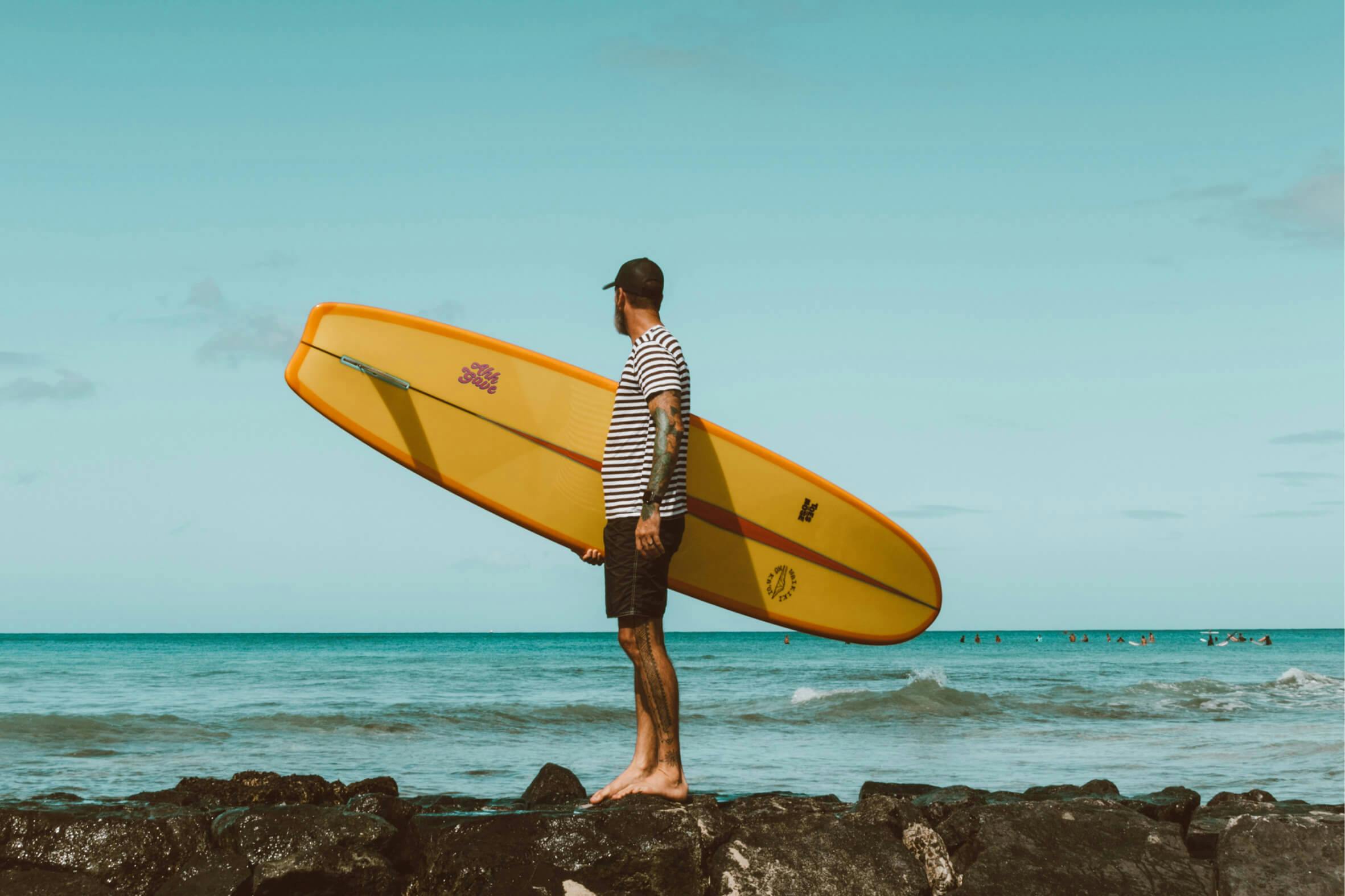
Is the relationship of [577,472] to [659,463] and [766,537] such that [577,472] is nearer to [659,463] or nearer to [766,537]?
[766,537]

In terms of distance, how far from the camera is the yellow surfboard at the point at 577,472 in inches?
191

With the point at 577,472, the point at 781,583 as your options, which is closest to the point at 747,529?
the point at 781,583

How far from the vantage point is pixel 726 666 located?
1057 inches

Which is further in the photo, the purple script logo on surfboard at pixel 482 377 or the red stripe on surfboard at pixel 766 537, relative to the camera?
the purple script logo on surfboard at pixel 482 377

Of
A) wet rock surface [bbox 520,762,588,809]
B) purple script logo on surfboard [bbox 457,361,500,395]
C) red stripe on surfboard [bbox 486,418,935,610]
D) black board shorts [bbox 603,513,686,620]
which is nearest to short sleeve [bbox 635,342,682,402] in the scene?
black board shorts [bbox 603,513,686,620]

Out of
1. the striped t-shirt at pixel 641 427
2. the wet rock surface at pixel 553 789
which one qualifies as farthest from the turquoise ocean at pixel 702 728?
the striped t-shirt at pixel 641 427

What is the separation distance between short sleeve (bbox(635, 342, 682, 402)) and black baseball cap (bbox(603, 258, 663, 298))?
0.76 feet

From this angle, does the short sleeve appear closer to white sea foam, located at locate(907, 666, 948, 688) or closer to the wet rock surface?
the wet rock surface

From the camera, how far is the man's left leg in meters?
3.59

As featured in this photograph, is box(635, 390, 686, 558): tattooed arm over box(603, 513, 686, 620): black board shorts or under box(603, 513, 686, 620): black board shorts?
over

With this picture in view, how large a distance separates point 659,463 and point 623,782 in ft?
3.65

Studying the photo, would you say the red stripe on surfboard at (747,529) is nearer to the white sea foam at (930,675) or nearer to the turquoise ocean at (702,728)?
the turquoise ocean at (702,728)

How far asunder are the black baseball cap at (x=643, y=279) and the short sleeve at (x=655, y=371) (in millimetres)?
230

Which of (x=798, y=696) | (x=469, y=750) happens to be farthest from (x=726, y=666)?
(x=469, y=750)
